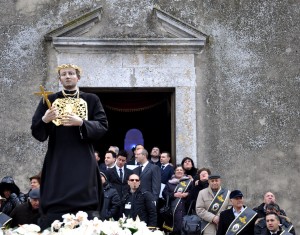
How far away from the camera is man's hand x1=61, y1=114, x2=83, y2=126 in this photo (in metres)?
6.63

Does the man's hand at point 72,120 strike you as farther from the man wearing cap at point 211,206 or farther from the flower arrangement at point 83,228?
the man wearing cap at point 211,206

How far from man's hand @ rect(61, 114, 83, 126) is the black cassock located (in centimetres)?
6

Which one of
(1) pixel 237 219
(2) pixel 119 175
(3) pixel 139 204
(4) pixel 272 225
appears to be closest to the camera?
(4) pixel 272 225

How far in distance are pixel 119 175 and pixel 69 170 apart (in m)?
6.58

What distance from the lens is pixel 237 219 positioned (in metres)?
11.5

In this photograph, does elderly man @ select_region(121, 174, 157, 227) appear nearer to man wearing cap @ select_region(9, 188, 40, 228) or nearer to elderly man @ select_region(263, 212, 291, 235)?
man wearing cap @ select_region(9, 188, 40, 228)

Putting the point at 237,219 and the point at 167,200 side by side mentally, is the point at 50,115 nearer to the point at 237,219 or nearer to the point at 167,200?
the point at 237,219

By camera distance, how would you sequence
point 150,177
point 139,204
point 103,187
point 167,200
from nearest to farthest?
point 103,187
point 139,204
point 167,200
point 150,177

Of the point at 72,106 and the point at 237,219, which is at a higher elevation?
the point at 72,106

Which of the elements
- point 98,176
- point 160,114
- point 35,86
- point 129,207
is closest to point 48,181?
point 98,176

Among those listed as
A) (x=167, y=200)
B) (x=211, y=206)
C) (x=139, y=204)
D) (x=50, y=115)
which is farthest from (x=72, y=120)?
(x=167, y=200)

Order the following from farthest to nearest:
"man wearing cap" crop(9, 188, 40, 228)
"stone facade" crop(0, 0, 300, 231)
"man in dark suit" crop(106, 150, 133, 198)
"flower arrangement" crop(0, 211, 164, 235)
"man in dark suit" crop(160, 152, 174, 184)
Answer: "stone facade" crop(0, 0, 300, 231)
"man in dark suit" crop(160, 152, 174, 184)
"man in dark suit" crop(106, 150, 133, 198)
"man wearing cap" crop(9, 188, 40, 228)
"flower arrangement" crop(0, 211, 164, 235)

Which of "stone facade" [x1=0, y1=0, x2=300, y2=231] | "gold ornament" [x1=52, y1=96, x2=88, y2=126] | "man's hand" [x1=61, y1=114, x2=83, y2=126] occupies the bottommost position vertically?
"man's hand" [x1=61, y1=114, x2=83, y2=126]

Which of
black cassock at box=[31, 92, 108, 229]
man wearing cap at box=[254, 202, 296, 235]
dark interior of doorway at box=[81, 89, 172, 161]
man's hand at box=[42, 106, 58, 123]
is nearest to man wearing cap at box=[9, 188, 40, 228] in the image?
man wearing cap at box=[254, 202, 296, 235]
